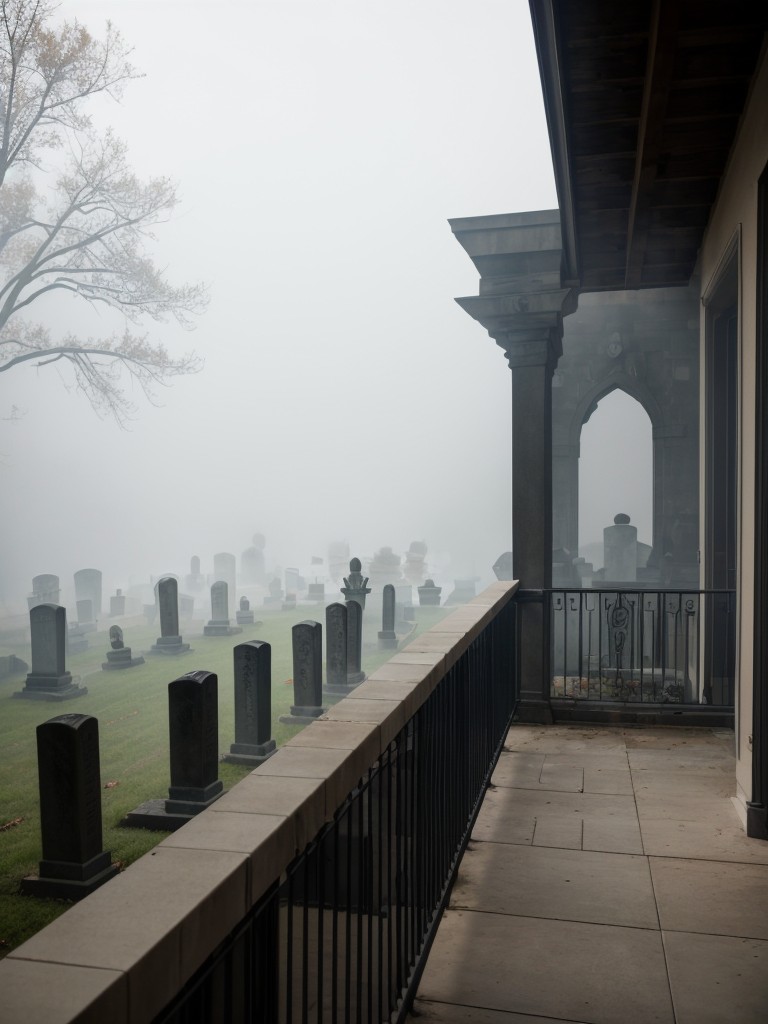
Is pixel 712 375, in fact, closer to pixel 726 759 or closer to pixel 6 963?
pixel 726 759

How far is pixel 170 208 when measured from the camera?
63.0ft

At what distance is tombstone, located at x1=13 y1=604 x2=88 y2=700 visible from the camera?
35.5 ft

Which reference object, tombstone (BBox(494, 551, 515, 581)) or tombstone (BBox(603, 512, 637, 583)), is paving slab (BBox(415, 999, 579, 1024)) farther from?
tombstone (BBox(494, 551, 515, 581))

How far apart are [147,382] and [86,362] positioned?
2245 millimetres

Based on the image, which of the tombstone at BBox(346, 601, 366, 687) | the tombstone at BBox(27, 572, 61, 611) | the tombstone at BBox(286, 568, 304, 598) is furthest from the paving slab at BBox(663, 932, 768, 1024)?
the tombstone at BBox(286, 568, 304, 598)

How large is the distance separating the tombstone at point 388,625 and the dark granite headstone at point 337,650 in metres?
4.82

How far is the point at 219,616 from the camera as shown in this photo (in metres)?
17.1

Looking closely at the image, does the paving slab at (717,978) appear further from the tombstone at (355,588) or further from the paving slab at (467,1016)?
the tombstone at (355,588)

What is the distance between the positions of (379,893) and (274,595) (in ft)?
77.3

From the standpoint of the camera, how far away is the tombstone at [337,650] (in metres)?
10.8

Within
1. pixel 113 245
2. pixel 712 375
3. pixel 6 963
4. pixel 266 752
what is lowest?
pixel 266 752

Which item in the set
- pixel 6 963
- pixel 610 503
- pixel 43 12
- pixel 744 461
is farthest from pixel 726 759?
pixel 610 503

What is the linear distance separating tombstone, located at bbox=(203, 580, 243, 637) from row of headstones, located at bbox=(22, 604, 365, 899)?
7.31 m

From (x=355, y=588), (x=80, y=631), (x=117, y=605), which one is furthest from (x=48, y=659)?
(x=117, y=605)
